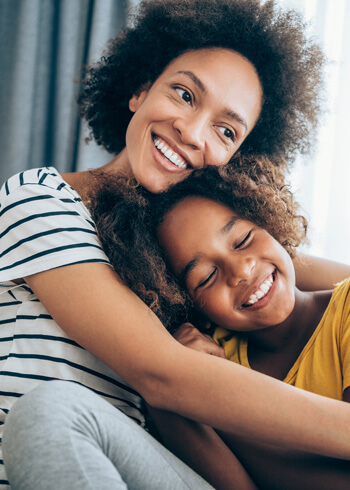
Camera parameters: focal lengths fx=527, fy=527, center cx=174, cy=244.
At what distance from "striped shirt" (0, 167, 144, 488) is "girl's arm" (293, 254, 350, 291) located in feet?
1.94

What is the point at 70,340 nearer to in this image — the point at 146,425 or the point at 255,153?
the point at 146,425

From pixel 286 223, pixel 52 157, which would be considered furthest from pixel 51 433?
pixel 52 157

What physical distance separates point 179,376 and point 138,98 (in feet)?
2.99

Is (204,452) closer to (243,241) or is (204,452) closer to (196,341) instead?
(196,341)

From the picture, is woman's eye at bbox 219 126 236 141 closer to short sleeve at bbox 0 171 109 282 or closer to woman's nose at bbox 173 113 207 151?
woman's nose at bbox 173 113 207 151

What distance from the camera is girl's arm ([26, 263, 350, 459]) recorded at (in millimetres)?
857

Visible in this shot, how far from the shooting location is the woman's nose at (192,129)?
4.12ft

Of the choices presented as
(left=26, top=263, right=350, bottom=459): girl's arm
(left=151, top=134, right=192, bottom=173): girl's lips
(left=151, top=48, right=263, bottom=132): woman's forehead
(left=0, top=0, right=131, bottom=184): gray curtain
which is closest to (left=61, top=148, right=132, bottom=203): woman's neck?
(left=151, top=134, right=192, bottom=173): girl's lips

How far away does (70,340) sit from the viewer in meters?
1.05

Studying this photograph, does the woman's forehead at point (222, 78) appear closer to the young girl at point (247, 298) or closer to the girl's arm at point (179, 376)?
the young girl at point (247, 298)

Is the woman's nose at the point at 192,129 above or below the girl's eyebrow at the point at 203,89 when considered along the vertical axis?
below

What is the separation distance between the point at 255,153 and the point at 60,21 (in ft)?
3.78

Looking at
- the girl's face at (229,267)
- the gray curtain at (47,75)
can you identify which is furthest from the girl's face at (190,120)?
the gray curtain at (47,75)

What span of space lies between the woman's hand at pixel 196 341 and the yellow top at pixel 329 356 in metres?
0.16
